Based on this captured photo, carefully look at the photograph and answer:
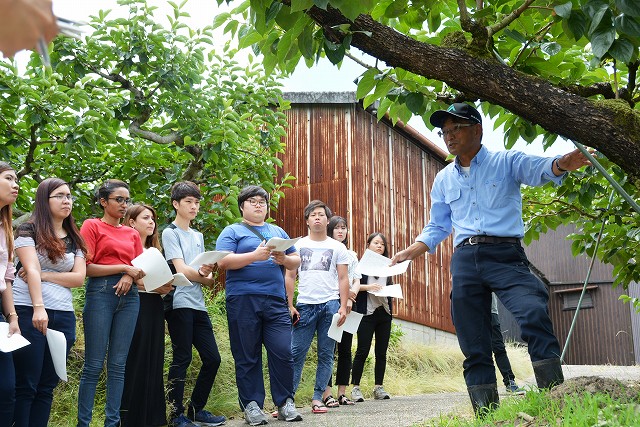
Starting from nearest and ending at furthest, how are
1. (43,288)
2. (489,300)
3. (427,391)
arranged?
(489,300), (43,288), (427,391)

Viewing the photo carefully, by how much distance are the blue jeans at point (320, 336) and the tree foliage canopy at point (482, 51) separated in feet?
10.3

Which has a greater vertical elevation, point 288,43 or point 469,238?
point 288,43

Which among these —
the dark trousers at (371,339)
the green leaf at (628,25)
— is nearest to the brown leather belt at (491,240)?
the green leaf at (628,25)

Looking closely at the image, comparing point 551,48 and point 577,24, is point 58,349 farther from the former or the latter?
point 577,24

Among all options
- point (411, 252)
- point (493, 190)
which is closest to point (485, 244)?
point (493, 190)

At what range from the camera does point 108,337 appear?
5.34m

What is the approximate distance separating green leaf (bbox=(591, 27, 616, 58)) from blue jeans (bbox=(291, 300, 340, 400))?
15.6ft

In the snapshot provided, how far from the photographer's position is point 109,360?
5.37 meters

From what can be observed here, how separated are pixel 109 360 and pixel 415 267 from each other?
11.5 metres

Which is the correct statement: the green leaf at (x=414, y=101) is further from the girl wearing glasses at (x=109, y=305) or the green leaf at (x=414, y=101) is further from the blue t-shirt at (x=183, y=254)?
the blue t-shirt at (x=183, y=254)

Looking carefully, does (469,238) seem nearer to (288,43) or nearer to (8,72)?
(288,43)

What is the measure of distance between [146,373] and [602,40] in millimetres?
4089

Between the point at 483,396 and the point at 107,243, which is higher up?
the point at 107,243

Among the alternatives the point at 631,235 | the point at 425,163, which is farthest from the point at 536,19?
the point at 425,163
